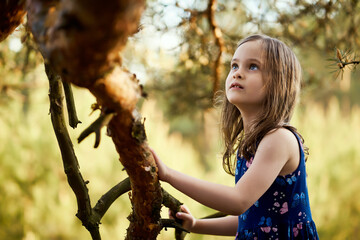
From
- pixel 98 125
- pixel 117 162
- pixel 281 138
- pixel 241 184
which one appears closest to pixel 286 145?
pixel 281 138

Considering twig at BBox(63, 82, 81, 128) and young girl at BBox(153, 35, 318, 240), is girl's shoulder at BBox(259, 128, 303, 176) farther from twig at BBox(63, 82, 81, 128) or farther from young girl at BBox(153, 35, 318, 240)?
twig at BBox(63, 82, 81, 128)

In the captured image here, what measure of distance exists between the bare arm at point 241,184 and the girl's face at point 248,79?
14cm

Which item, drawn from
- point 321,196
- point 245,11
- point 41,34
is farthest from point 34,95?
point 41,34

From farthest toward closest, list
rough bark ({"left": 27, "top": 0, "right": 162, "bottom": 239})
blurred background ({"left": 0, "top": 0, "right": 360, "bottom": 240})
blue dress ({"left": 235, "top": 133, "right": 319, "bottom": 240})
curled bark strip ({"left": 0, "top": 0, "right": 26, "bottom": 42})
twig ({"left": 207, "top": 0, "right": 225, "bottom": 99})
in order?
1. blurred background ({"left": 0, "top": 0, "right": 360, "bottom": 240})
2. twig ({"left": 207, "top": 0, "right": 225, "bottom": 99})
3. blue dress ({"left": 235, "top": 133, "right": 319, "bottom": 240})
4. curled bark strip ({"left": 0, "top": 0, "right": 26, "bottom": 42})
5. rough bark ({"left": 27, "top": 0, "right": 162, "bottom": 239})

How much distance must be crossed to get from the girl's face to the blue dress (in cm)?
15

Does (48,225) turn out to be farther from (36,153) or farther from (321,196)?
(321,196)

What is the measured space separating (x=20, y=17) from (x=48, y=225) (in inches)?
136

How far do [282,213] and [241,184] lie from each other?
196 millimetres

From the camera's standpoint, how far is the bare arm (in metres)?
0.90

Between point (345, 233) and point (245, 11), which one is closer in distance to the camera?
point (245, 11)

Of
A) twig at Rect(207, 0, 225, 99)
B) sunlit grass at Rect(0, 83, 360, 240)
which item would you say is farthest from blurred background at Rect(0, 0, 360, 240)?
twig at Rect(207, 0, 225, 99)

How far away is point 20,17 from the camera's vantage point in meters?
0.83

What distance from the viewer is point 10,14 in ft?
2.61

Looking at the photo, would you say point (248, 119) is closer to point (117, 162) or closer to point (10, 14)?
point (10, 14)
